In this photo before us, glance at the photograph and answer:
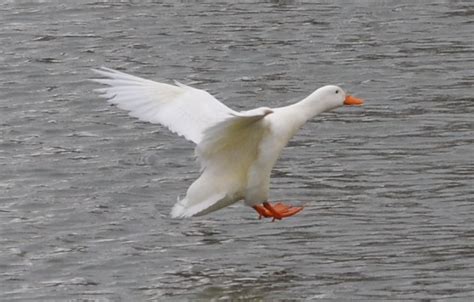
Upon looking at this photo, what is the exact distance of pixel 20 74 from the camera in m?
15.8

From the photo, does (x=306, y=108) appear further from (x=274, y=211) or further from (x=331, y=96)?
(x=274, y=211)

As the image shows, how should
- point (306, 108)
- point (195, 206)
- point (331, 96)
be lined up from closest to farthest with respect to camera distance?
1. point (195, 206)
2. point (306, 108)
3. point (331, 96)

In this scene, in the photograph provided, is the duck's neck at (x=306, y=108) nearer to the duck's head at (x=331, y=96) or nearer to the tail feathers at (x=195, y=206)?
the duck's head at (x=331, y=96)

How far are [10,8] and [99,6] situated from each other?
1.04 metres

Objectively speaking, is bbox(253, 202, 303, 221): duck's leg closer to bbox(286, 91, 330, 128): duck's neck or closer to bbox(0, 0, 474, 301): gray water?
bbox(0, 0, 474, 301): gray water

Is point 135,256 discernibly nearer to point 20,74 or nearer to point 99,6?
point 20,74

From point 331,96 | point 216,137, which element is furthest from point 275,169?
point 216,137

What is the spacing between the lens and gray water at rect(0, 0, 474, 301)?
10312mm

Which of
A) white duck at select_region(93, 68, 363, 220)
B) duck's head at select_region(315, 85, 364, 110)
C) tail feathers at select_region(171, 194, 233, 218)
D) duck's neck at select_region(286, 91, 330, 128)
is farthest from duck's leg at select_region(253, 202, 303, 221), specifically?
duck's head at select_region(315, 85, 364, 110)

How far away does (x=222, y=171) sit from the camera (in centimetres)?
1048

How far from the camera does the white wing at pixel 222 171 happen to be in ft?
33.7

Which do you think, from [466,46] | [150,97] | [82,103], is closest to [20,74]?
[82,103]

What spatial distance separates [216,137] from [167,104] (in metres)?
0.56

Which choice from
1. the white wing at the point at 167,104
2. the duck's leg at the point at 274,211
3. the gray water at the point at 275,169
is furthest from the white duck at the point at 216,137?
the gray water at the point at 275,169
